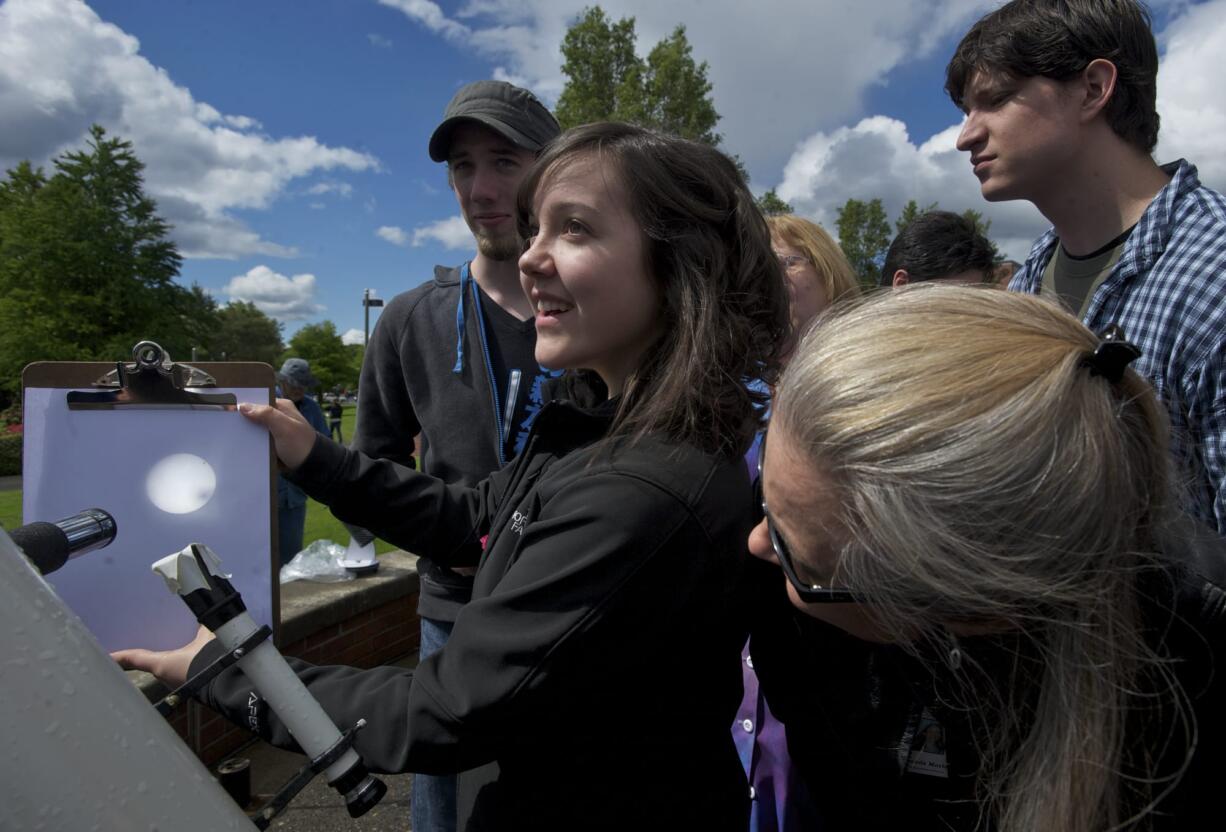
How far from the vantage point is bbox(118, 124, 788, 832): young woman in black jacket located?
100cm

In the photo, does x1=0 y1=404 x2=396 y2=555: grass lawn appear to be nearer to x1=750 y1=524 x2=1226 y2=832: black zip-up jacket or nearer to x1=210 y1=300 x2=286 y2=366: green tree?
x1=750 y1=524 x2=1226 y2=832: black zip-up jacket

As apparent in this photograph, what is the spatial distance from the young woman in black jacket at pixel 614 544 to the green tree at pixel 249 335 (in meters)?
75.6

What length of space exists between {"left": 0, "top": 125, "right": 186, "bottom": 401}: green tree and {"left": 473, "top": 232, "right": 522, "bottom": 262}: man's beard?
3072 centimetres

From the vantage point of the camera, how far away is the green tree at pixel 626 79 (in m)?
14.6

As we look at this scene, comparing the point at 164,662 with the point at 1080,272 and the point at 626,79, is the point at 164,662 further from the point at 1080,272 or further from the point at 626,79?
the point at 626,79

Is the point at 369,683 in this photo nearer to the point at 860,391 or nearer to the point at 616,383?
Result: the point at 616,383

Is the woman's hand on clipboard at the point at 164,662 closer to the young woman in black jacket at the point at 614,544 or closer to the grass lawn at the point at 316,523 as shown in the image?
the young woman in black jacket at the point at 614,544

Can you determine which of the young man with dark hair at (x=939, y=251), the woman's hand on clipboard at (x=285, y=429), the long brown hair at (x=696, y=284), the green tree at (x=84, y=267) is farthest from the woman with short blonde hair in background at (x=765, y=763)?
the green tree at (x=84, y=267)

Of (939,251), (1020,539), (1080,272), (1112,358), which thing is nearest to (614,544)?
(1020,539)

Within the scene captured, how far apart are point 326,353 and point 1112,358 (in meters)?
77.9

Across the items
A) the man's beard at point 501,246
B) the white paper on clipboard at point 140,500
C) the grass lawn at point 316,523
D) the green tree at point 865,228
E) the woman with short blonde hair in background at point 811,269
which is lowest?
the grass lawn at point 316,523

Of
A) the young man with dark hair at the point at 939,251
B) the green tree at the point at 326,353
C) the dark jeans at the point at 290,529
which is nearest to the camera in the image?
the young man with dark hair at the point at 939,251

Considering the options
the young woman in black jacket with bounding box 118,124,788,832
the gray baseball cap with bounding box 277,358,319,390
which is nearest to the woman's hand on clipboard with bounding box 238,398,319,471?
the young woman in black jacket with bounding box 118,124,788,832

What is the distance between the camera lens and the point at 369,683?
1085 millimetres
